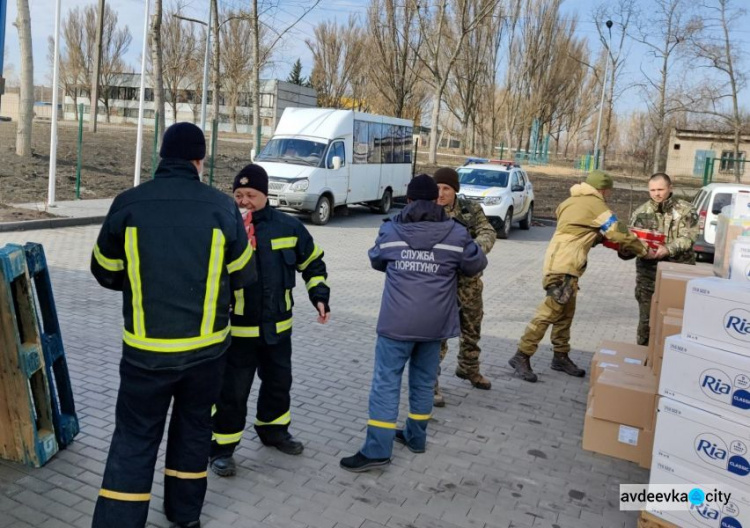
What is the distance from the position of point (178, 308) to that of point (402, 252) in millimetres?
1536

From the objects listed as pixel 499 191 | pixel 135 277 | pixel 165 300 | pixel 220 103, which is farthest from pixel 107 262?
pixel 220 103

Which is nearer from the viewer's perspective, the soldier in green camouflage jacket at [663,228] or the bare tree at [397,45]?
the soldier in green camouflage jacket at [663,228]

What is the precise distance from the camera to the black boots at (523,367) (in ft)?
19.9

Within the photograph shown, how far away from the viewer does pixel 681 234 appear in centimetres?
596

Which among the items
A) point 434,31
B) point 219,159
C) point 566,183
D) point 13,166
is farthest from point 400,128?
point 434,31

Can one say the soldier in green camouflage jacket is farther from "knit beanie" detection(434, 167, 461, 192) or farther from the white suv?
the white suv

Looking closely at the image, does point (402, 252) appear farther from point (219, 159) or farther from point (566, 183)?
point (566, 183)

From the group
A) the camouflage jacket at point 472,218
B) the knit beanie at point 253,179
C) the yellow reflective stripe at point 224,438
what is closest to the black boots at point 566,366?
the camouflage jacket at point 472,218

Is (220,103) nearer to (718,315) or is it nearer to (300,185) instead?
(300,185)

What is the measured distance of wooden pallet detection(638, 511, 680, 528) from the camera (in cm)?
333

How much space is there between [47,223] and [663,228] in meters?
10.6

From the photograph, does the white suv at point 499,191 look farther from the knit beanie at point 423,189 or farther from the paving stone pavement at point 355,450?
the knit beanie at point 423,189

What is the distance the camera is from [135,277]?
2982 mm

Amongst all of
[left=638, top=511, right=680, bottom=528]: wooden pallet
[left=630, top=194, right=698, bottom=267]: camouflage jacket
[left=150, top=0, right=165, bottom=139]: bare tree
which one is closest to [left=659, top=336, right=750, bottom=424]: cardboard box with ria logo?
[left=638, top=511, right=680, bottom=528]: wooden pallet
